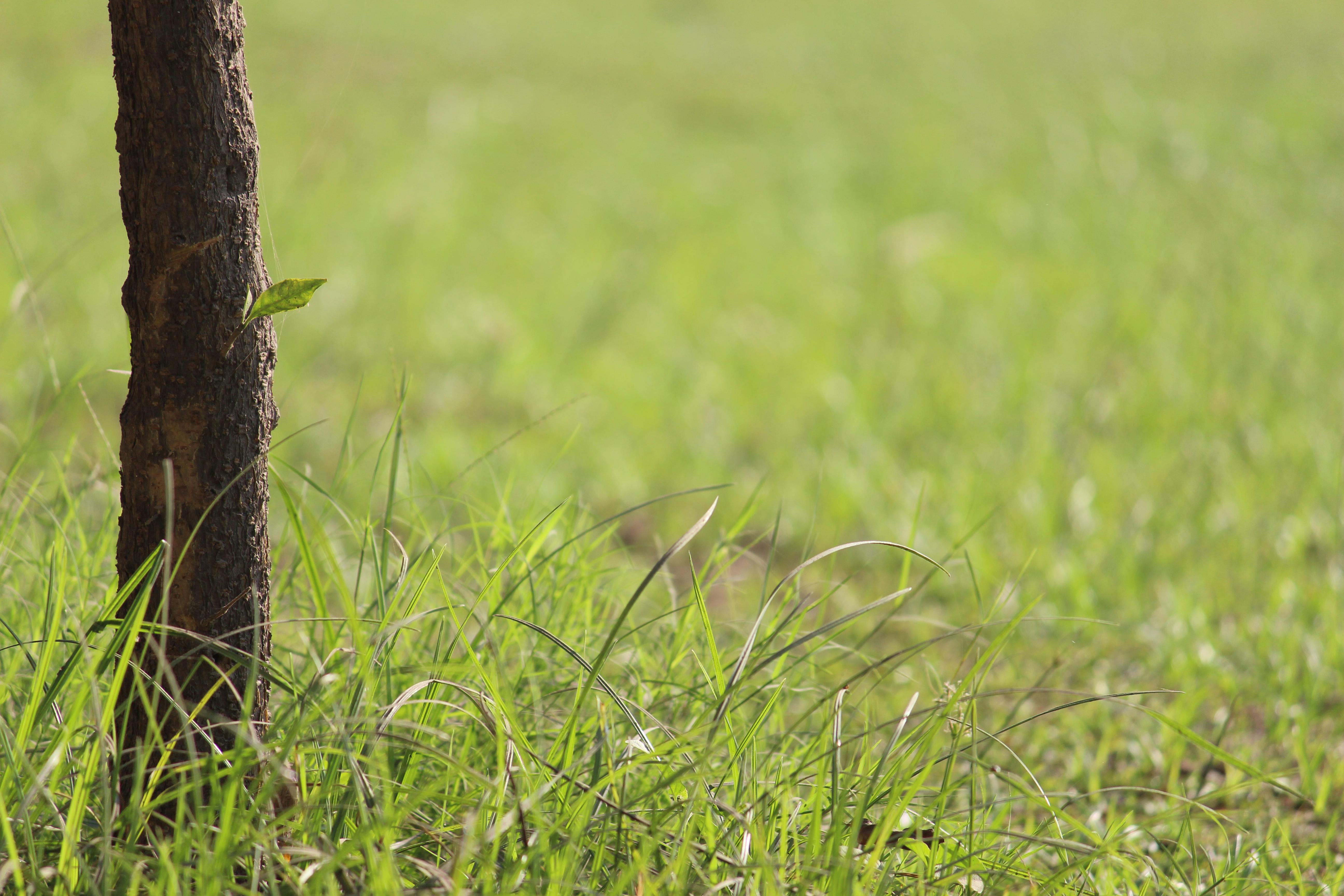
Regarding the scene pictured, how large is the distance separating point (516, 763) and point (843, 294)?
3940mm

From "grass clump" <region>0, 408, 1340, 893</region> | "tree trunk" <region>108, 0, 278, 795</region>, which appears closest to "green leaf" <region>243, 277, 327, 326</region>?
"tree trunk" <region>108, 0, 278, 795</region>

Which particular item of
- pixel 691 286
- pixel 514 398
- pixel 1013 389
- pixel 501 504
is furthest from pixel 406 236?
pixel 501 504

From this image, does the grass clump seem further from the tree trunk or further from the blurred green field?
the blurred green field

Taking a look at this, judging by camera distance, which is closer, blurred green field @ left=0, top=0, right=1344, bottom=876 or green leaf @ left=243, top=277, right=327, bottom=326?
green leaf @ left=243, top=277, right=327, bottom=326

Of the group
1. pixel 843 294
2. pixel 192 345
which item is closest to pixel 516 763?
pixel 192 345

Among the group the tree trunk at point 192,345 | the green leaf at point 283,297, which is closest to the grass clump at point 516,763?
the tree trunk at point 192,345

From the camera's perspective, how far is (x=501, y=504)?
147 cm

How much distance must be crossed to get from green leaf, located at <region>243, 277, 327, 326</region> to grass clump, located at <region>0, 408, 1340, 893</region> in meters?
0.17

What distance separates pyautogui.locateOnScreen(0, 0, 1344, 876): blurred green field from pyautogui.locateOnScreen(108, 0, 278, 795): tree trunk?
0.64 ft

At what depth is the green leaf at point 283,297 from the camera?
Answer: 992 millimetres

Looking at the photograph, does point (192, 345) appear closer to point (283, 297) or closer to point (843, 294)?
point (283, 297)

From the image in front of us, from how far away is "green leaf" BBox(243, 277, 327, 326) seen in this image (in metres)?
0.99

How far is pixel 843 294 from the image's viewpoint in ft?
16.0

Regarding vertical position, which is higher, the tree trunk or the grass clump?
the tree trunk
